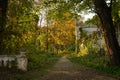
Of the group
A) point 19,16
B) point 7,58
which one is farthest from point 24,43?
point 7,58

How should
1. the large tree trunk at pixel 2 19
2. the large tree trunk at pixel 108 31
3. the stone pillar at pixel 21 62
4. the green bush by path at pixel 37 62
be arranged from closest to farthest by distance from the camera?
the stone pillar at pixel 21 62 < the large tree trunk at pixel 2 19 < the large tree trunk at pixel 108 31 < the green bush by path at pixel 37 62

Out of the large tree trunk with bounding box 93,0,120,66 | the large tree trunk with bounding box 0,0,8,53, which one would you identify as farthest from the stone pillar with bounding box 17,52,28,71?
the large tree trunk with bounding box 93,0,120,66

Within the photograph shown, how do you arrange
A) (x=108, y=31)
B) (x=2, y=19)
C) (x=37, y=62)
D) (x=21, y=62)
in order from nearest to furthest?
1. (x=21, y=62)
2. (x=2, y=19)
3. (x=108, y=31)
4. (x=37, y=62)

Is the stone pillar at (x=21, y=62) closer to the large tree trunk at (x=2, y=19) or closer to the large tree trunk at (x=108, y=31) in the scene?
the large tree trunk at (x=2, y=19)

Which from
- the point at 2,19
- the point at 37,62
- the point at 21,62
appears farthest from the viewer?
the point at 37,62

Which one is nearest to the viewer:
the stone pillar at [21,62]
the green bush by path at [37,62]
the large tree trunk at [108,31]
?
the stone pillar at [21,62]

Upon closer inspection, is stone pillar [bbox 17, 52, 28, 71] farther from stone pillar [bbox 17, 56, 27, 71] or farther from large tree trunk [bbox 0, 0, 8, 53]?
large tree trunk [bbox 0, 0, 8, 53]

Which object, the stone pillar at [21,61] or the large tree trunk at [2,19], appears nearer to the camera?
the stone pillar at [21,61]

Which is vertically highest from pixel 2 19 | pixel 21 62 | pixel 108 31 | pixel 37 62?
pixel 2 19

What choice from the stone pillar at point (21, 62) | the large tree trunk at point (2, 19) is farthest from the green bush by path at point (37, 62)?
the large tree trunk at point (2, 19)

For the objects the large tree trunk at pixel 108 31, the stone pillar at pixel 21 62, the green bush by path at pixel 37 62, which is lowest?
the green bush by path at pixel 37 62

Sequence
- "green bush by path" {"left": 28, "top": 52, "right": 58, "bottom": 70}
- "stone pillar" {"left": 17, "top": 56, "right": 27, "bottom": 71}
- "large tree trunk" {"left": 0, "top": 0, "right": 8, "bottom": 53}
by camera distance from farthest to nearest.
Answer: "green bush by path" {"left": 28, "top": 52, "right": 58, "bottom": 70} → "large tree trunk" {"left": 0, "top": 0, "right": 8, "bottom": 53} → "stone pillar" {"left": 17, "top": 56, "right": 27, "bottom": 71}

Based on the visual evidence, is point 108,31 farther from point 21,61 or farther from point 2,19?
point 2,19

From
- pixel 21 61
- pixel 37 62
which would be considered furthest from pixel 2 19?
pixel 37 62
